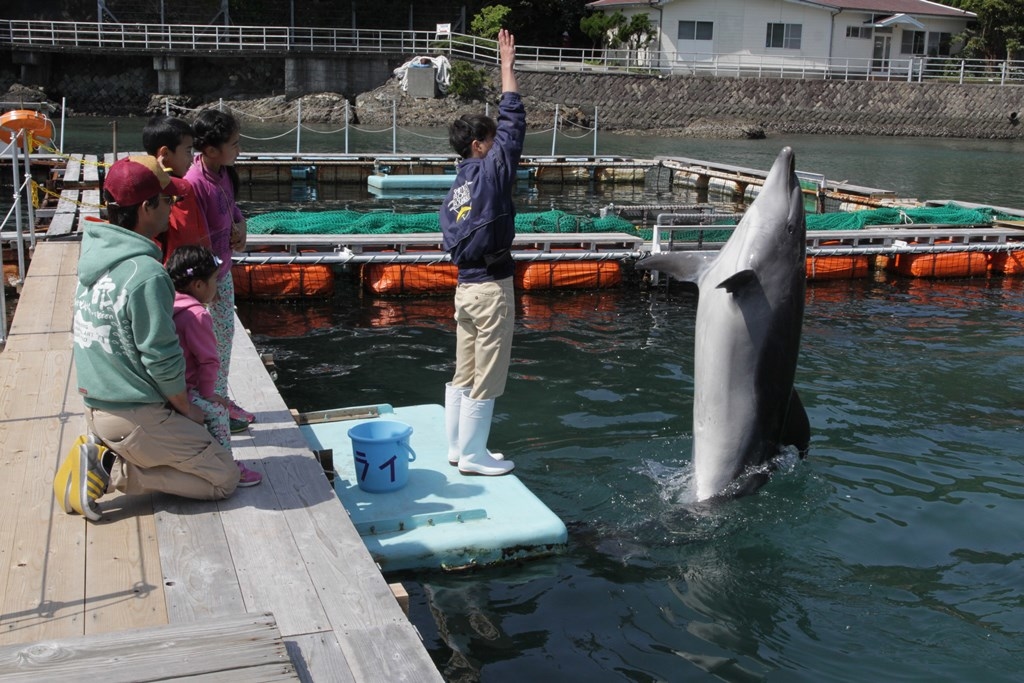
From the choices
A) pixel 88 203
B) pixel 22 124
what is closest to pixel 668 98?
pixel 88 203

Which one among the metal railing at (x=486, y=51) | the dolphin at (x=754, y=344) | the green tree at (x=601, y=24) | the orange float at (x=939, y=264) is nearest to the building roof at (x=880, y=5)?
the green tree at (x=601, y=24)

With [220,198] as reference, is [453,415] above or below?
below

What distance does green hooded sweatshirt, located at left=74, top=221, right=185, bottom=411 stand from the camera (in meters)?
4.20

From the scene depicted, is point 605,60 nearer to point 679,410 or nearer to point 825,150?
point 825,150

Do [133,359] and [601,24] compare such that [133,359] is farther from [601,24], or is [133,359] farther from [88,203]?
[601,24]

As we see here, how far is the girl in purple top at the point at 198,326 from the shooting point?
463 cm

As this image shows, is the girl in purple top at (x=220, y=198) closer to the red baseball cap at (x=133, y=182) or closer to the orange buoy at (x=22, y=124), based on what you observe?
the red baseball cap at (x=133, y=182)

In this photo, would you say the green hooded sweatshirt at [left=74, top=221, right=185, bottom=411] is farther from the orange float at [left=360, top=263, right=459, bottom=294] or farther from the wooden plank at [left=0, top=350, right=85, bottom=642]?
the orange float at [left=360, top=263, right=459, bottom=294]

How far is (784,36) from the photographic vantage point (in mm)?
48000

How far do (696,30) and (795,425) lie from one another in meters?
44.5

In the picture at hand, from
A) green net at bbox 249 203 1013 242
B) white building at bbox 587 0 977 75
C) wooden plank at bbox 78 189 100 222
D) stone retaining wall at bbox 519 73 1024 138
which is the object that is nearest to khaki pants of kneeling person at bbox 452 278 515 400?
wooden plank at bbox 78 189 100 222

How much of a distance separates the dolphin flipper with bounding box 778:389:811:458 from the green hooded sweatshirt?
11.5 feet

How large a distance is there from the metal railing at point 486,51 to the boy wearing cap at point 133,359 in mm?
40843

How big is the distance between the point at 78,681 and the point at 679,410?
6467 mm
